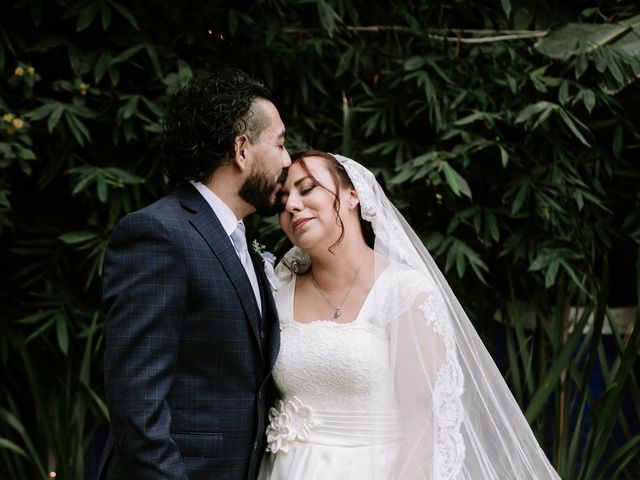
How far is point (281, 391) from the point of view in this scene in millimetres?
2383

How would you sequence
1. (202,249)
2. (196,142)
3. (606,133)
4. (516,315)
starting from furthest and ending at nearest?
1. (606,133)
2. (516,315)
3. (196,142)
4. (202,249)

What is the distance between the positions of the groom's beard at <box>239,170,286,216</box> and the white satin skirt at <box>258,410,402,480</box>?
0.65 m

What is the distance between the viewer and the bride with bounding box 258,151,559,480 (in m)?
2.22

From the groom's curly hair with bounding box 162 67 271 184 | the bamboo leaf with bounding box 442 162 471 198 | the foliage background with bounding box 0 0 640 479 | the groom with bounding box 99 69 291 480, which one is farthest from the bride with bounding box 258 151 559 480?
the foliage background with bounding box 0 0 640 479

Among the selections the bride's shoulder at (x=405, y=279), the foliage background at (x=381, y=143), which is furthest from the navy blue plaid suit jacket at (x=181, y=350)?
the foliage background at (x=381, y=143)

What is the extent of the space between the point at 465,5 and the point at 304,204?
1924mm

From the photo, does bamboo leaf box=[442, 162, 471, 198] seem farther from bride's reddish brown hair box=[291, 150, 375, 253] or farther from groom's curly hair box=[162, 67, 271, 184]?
groom's curly hair box=[162, 67, 271, 184]

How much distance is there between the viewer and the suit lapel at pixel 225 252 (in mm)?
2123

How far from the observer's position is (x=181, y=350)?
2.05 m

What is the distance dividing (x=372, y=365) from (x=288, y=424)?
0.31 m

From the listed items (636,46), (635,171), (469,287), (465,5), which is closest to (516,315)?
(469,287)

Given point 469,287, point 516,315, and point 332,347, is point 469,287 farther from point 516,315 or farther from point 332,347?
point 332,347

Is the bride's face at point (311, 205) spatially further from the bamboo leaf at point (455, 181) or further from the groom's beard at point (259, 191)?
the bamboo leaf at point (455, 181)

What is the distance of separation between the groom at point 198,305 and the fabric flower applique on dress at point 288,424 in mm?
47
